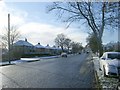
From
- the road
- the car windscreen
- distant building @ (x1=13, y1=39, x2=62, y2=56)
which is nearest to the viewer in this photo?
the road

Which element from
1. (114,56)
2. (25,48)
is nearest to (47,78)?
(114,56)

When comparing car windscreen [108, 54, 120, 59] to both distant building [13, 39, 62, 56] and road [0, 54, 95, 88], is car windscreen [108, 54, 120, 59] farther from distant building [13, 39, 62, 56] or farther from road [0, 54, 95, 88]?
distant building [13, 39, 62, 56]

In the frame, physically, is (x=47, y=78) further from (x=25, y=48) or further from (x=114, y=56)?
(x=25, y=48)

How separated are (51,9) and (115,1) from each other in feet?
48.5

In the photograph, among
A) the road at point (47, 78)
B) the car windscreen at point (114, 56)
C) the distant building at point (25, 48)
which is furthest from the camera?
the distant building at point (25, 48)

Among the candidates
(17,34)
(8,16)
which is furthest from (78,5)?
(17,34)

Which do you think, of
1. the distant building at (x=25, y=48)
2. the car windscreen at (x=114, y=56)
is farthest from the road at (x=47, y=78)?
the distant building at (x=25, y=48)

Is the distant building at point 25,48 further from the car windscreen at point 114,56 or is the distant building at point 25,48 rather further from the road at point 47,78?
the car windscreen at point 114,56

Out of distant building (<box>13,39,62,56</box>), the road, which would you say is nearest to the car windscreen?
the road

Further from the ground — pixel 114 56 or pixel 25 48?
pixel 25 48

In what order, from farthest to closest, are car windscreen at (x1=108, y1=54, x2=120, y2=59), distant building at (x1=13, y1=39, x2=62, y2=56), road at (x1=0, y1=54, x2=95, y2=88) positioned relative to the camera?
distant building at (x1=13, y1=39, x2=62, y2=56), car windscreen at (x1=108, y1=54, x2=120, y2=59), road at (x1=0, y1=54, x2=95, y2=88)

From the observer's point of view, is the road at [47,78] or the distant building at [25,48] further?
the distant building at [25,48]

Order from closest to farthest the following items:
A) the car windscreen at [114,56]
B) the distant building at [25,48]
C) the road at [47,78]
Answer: the road at [47,78]
the car windscreen at [114,56]
the distant building at [25,48]

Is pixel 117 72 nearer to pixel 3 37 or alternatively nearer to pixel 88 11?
pixel 88 11
